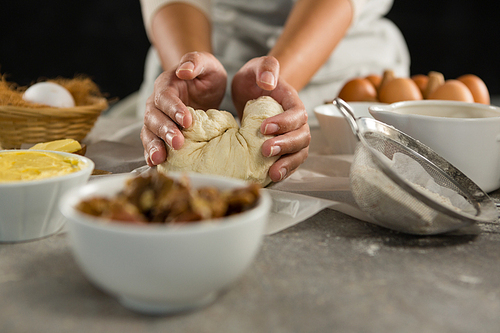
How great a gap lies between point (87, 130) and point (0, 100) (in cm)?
28

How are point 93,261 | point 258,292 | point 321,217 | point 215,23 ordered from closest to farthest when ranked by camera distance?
point 93,261
point 258,292
point 321,217
point 215,23

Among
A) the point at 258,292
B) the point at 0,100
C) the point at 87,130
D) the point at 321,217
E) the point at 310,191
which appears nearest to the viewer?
the point at 258,292

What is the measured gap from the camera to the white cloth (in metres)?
→ 1.92

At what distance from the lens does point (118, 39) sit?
3570mm

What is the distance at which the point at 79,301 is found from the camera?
22.7 inches

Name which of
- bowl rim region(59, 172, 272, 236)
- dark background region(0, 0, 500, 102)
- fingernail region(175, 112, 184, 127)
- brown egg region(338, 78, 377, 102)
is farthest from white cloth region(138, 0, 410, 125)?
dark background region(0, 0, 500, 102)

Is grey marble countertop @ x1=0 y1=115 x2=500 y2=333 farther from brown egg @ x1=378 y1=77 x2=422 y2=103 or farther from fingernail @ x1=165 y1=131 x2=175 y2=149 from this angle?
brown egg @ x1=378 y1=77 x2=422 y2=103

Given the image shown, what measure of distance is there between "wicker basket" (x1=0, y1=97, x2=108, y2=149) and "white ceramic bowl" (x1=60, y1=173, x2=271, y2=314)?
0.87 metres

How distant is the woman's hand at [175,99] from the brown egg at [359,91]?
62 cm

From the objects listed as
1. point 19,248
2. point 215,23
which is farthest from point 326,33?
Result: point 19,248

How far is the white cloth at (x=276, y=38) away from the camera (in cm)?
192

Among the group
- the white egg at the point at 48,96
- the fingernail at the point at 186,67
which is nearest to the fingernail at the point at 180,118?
the fingernail at the point at 186,67

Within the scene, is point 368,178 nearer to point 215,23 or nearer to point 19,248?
point 19,248

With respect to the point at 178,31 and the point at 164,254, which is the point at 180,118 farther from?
the point at 178,31
